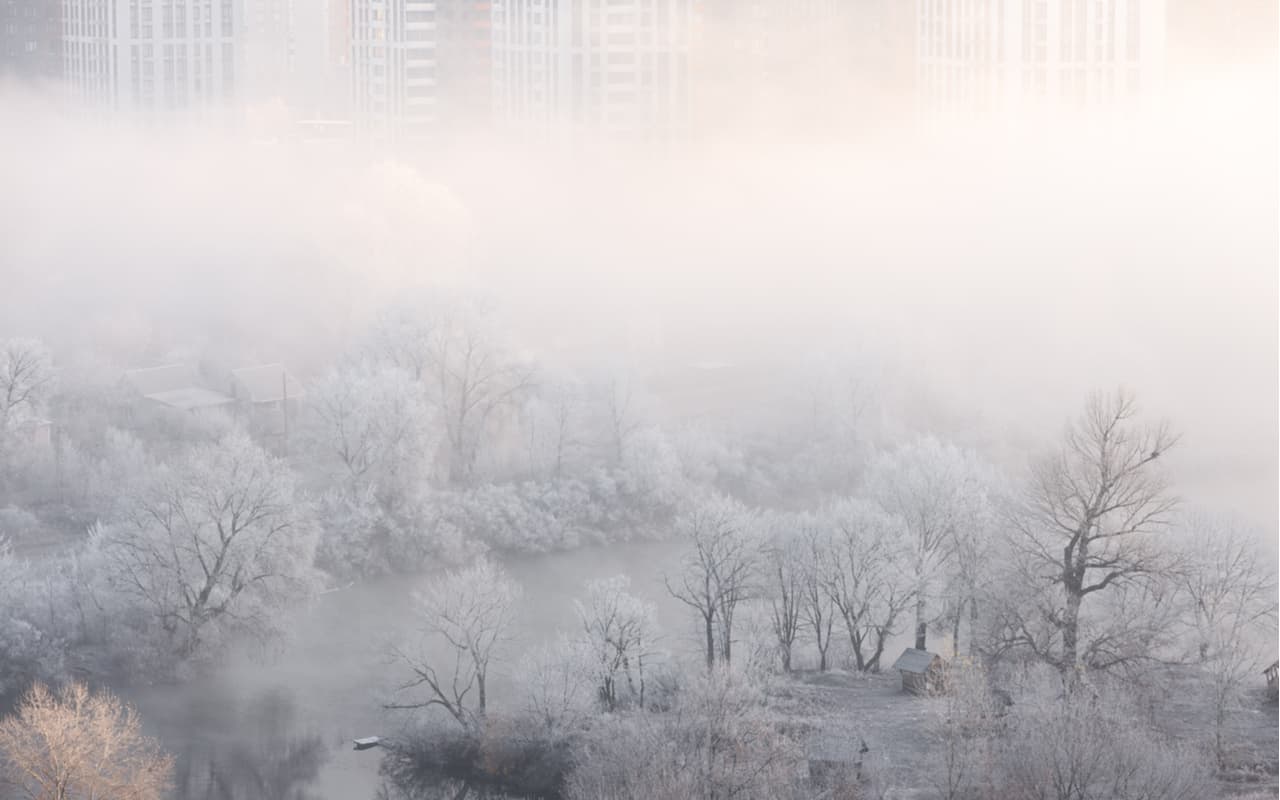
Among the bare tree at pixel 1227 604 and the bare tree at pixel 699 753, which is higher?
the bare tree at pixel 1227 604

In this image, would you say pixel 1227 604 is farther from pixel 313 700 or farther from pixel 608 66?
pixel 608 66

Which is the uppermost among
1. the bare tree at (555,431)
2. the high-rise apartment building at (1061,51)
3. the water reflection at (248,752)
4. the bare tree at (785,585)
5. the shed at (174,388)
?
the high-rise apartment building at (1061,51)

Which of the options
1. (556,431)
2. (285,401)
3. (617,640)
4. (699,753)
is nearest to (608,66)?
(285,401)

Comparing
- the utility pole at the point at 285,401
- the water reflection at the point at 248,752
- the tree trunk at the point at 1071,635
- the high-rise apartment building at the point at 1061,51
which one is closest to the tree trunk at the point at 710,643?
the tree trunk at the point at 1071,635

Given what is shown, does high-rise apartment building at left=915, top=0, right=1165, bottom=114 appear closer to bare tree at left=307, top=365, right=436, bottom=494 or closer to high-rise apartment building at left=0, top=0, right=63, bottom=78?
bare tree at left=307, top=365, right=436, bottom=494

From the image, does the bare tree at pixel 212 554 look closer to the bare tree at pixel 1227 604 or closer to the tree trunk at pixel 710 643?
the tree trunk at pixel 710 643

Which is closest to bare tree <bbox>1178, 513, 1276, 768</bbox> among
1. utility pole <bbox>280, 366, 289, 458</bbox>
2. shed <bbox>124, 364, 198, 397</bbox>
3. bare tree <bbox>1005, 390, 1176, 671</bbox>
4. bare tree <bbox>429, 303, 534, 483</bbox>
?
bare tree <bbox>1005, 390, 1176, 671</bbox>
